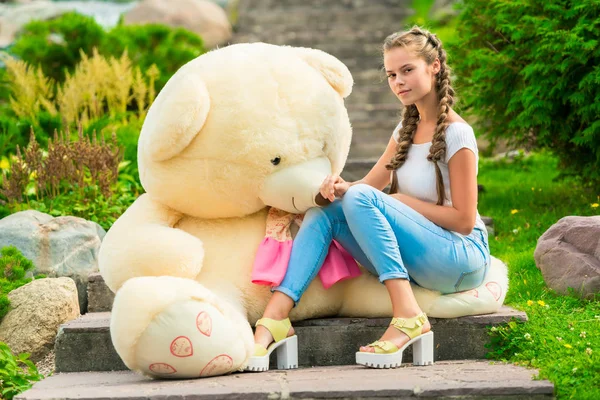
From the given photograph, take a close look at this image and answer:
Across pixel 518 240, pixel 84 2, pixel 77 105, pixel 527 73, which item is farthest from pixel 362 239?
pixel 84 2

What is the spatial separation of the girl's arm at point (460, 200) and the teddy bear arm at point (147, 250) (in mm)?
972

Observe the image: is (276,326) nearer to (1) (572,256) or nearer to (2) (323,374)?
(2) (323,374)

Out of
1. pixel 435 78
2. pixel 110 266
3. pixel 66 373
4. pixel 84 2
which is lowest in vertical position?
pixel 66 373

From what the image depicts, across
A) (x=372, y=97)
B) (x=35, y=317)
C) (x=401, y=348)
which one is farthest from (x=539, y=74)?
(x=372, y=97)

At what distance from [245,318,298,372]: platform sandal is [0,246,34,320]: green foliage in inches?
66.5

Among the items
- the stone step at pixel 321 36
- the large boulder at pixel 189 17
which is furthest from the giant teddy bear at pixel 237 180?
the large boulder at pixel 189 17

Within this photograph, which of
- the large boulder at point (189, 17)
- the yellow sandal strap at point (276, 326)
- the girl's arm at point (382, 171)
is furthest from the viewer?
the large boulder at point (189, 17)

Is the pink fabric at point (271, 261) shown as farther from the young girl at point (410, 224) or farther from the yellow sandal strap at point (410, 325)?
the yellow sandal strap at point (410, 325)

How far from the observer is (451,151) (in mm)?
3334

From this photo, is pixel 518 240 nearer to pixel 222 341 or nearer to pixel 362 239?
pixel 362 239

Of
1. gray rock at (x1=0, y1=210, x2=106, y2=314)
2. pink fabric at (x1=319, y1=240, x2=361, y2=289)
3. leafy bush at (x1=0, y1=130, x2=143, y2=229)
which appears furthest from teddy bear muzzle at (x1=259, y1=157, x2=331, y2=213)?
leafy bush at (x1=0, y1=130, x2=143, y2=229)

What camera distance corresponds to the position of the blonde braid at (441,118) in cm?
336

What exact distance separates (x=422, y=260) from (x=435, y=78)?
31.2 inches

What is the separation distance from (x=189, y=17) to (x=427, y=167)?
949 cm
